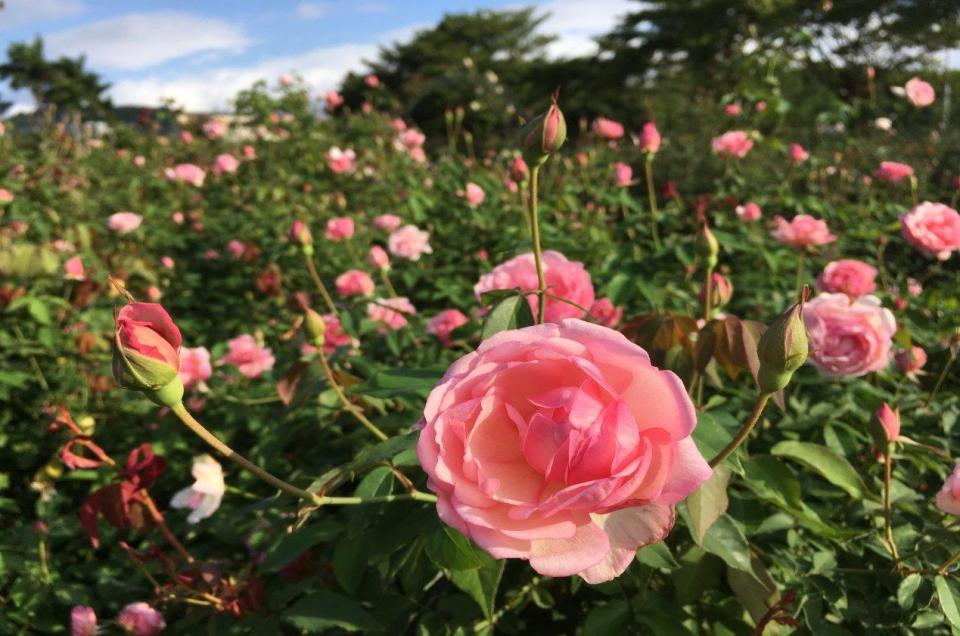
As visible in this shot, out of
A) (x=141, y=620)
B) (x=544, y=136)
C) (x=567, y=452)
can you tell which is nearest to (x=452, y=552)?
(x=567, y=452)

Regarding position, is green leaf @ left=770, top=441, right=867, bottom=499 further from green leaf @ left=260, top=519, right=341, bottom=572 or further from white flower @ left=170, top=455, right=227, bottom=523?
white flower @ left=170, top=455, right=227, bottom=523

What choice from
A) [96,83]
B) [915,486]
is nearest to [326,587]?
[915,486]

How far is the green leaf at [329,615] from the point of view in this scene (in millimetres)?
958

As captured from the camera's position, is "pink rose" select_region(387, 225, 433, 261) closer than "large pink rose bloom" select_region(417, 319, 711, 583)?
No

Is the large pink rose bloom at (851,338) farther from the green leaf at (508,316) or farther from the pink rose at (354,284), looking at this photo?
the pink rose at (354,284)

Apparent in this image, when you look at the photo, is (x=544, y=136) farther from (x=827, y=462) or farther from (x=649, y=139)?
(x=649, y=139)

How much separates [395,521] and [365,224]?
243 cm

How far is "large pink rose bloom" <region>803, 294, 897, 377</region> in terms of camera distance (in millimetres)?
1177

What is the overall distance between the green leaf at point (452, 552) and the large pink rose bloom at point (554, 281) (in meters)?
0.37

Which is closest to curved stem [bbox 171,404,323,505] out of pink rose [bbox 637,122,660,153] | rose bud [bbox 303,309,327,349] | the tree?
rose bud [bbox 303,309,327,349]

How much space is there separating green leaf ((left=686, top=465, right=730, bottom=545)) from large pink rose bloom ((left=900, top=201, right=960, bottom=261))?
1.25 metres

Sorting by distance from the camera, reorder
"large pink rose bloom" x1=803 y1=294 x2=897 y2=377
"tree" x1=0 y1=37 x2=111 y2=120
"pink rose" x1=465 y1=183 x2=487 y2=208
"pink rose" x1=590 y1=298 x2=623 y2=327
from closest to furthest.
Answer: "large pink rose bloom" x1=803 y1=294 x2=897 y2=377, "pink rose" x1=590 y1=298 x2=623 y2=327, "pink rose" x1=465 y1=183 x2=487 y2=208, "tree" x1=0 y1=37 x2=111 y2=120

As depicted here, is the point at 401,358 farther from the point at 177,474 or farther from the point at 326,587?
the point at 177,474

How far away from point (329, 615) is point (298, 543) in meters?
0.15
